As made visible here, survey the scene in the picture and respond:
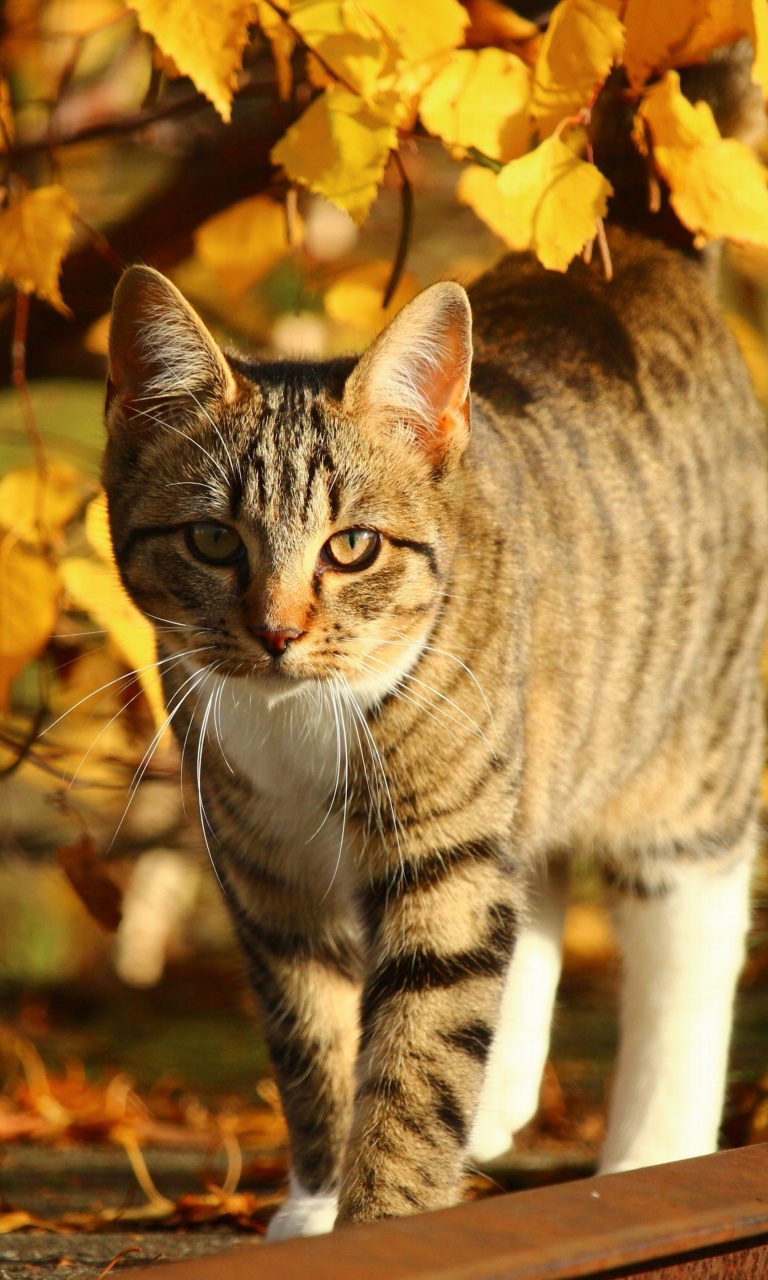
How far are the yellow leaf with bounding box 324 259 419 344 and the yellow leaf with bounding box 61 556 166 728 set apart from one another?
0.83 m

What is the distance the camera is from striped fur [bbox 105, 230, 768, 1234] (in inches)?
75.4

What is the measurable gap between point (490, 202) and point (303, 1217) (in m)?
1.49

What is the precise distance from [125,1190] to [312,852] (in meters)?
0.86

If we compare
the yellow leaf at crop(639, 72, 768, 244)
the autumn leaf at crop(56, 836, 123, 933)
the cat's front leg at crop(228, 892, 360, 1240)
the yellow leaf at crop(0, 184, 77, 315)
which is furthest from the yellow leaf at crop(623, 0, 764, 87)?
the autumn leaf at crop(56, 836, 123, 933)

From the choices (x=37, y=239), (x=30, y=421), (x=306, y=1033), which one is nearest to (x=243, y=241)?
(x=30, y=421)

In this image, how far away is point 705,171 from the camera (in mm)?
1949

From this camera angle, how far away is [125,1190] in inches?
101

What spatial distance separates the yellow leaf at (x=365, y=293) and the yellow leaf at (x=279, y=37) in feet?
1.86

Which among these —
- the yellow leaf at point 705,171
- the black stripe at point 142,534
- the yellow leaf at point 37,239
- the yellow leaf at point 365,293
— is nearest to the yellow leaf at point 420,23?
the yellow leaf at point 705,171

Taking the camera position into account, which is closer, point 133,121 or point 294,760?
point 294,760

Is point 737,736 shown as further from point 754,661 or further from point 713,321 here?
point 713,321

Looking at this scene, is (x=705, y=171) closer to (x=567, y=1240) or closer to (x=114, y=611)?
(x=114, y=611)

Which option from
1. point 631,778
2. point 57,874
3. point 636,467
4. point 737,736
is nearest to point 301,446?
point 636,467

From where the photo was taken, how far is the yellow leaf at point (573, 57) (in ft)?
5.86
